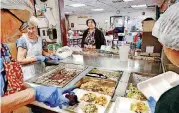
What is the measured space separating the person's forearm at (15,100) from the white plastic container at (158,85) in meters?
1.06

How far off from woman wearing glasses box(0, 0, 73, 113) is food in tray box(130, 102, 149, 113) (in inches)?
23.6

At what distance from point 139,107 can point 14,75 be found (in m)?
1.15

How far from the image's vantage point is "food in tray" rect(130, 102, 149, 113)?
1.21 m

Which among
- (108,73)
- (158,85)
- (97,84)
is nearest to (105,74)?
(108,73)

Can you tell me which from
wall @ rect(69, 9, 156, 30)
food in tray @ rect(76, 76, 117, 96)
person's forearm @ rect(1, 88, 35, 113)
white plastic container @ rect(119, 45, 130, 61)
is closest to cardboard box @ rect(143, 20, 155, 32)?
white plastic container @ rect(119, 45, 130, 61)

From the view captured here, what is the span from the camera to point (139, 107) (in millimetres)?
1239

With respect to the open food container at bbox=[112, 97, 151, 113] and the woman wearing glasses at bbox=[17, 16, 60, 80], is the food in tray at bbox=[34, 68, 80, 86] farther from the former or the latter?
the open food container at bbox=[112, 97, 151, 113]

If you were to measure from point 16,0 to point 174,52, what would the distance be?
1.15 metres

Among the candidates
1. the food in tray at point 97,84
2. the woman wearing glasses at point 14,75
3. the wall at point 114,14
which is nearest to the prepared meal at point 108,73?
the food in tray at point 97,84

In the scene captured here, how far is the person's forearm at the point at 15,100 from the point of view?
3.06 feet

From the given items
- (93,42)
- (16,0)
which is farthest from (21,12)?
(93,42)

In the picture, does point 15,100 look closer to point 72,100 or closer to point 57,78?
point 72,100

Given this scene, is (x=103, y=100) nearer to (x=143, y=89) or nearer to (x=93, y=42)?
(x=143, y=89)

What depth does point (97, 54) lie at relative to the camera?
9.60ft
